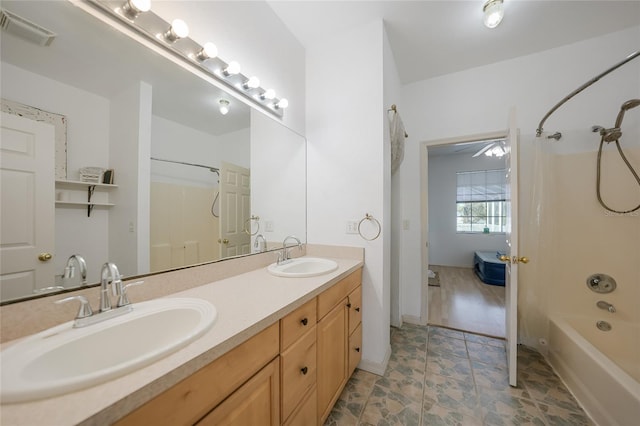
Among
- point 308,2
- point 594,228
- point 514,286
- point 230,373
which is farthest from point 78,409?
point 594,228

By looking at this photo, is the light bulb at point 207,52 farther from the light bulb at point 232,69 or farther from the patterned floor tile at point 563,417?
the patterned floor tile at point 563,417

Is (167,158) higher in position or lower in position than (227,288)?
higher

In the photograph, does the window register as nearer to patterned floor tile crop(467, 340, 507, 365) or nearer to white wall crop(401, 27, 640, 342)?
white wall crop(401, 27, 640, 342)

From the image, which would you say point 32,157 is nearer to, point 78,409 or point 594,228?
point 78,409

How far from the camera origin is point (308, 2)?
164 cm

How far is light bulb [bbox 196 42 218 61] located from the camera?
1.19m

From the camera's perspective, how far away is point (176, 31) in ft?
3.44

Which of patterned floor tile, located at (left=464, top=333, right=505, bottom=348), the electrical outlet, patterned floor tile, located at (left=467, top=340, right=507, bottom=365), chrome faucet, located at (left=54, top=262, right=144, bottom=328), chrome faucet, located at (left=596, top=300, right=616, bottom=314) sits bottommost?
patterned floor tile, located at (left=467, top=340, right=507, bottom=365)

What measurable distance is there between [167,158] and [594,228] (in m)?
3.15

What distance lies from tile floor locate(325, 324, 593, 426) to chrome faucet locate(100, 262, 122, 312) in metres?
1.31

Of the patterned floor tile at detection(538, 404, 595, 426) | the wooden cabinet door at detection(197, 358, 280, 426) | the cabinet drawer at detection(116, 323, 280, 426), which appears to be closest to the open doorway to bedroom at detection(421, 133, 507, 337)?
the patterned floor tile at detection(538, 404, 595, 426)

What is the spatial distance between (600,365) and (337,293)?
156 cm

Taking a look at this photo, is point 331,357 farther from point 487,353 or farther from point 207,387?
point 487,353

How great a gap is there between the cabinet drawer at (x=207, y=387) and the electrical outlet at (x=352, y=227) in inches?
43.9
